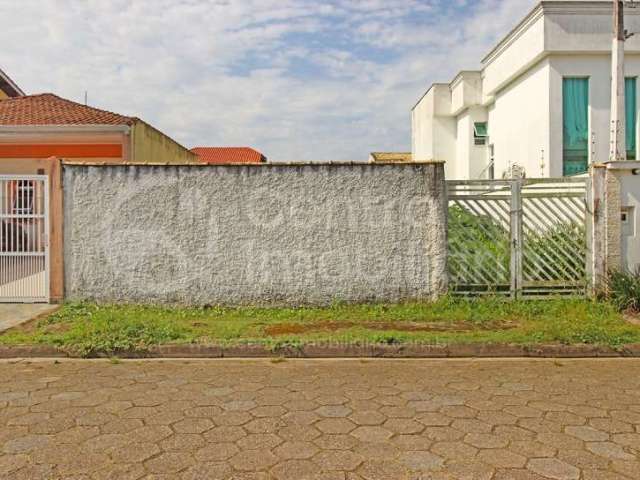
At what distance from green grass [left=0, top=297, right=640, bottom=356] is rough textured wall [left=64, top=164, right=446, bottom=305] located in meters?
0.31

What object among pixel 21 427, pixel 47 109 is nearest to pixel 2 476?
pixel 21 427

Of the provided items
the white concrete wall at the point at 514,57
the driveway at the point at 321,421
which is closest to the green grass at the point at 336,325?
the driveway at the point at 321,421

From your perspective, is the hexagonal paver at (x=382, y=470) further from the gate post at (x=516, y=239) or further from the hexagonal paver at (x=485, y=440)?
the gate post at (x=516, y=239)

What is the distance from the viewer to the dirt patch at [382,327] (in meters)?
6.69

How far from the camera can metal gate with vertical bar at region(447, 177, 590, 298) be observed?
7.94 meters

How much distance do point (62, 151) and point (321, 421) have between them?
39.0 ft

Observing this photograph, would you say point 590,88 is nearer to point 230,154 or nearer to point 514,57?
point 514,57

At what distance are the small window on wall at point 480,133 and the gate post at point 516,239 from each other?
12.5 meters

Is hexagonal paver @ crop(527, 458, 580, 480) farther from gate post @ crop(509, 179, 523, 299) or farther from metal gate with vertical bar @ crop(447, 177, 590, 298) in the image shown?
gate post @ crop(509, 179, 523, 299)

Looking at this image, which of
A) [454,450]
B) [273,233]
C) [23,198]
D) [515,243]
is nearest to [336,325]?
[273,233]

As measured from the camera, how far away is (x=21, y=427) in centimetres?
385

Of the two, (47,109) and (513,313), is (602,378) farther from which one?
(47,109)

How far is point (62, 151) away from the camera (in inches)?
532

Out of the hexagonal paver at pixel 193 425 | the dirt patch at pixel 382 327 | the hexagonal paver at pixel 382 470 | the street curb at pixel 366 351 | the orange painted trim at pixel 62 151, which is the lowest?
the hexagonal paver at pixel 382 470
